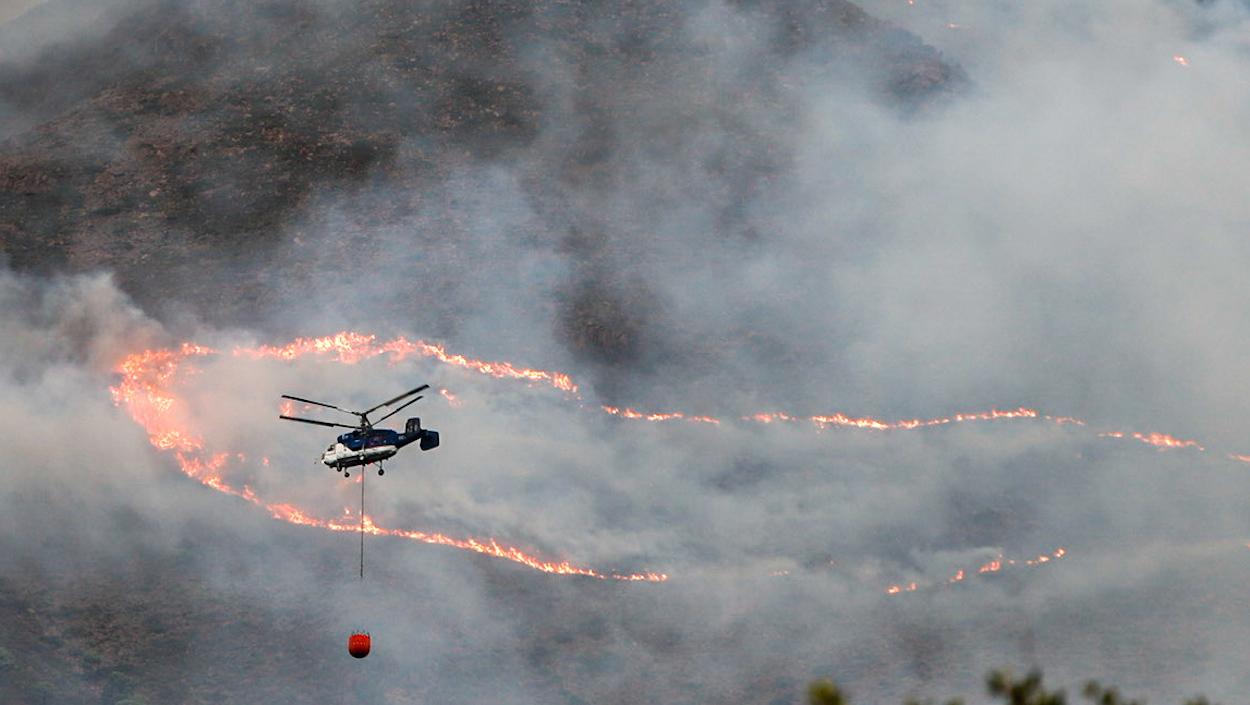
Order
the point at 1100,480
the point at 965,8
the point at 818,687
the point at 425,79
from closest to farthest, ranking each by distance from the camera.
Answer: the point at 818,687 → the point at 1100,480 → the point at 425,79 → the point at 965,8

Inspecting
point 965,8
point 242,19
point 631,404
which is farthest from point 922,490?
point 242,19

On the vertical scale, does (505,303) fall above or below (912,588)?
above

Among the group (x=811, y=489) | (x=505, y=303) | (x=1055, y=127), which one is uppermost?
(x=1055, y=127)

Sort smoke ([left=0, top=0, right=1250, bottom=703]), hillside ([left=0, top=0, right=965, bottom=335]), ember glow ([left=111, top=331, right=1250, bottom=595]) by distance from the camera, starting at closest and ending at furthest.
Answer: smoke ([left=0, top=0, right=1250, bottom=703]), ember glow ([left=111, top=331, right=1250, bottom=595]), hillside ([left=0, top=0, right=965, bottom=335])

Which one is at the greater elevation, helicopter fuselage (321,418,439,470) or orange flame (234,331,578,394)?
orange flame (234,331,578,394)

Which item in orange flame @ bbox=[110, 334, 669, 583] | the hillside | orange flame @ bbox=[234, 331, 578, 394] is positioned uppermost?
the hillside

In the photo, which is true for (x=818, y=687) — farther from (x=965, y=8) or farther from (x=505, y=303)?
(x=965, y=8)

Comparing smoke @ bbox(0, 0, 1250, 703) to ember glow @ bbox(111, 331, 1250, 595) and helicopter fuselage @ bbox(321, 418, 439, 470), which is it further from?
helicopter fuselage @ bbox(321, 418, 439, 470)

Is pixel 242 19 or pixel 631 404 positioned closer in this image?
pixel 631 404

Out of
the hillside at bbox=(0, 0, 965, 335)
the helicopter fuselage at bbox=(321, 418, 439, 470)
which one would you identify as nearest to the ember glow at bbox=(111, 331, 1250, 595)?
the hillside at bbox=(0, 0, 965, 335)
